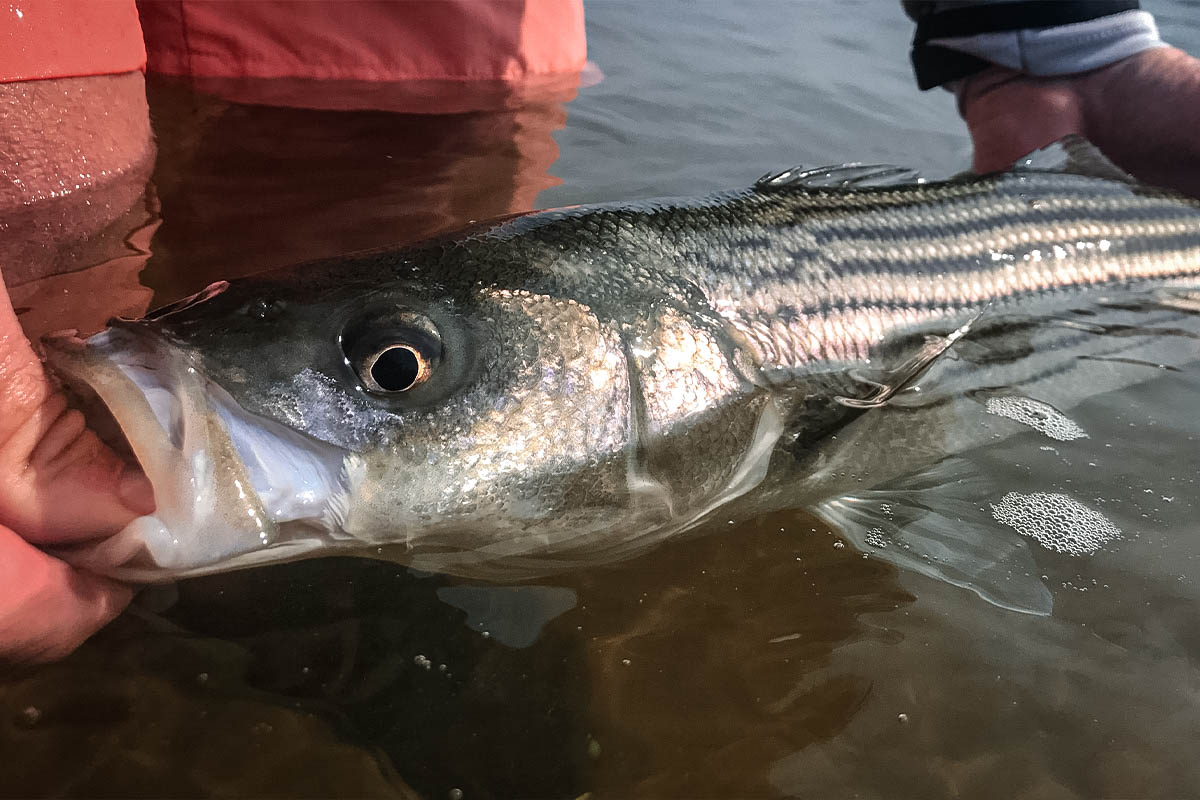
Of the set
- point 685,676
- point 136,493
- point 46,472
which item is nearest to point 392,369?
point 136,493

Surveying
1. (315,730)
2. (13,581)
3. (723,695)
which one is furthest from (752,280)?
(13,581)

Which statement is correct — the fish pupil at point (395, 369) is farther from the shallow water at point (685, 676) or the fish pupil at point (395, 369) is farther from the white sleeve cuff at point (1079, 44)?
the white sleeve cuff at point (1079, 44)

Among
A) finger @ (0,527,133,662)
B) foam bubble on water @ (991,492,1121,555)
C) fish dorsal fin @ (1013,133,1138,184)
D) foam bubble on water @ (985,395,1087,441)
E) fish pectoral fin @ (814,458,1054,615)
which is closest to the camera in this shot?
finger @ (0,527,133,662)

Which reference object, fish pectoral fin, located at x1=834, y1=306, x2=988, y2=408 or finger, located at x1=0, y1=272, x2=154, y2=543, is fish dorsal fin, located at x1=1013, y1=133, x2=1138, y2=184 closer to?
fish pectoral fin, located at x1=834, y1=306, x2=988, y2=408

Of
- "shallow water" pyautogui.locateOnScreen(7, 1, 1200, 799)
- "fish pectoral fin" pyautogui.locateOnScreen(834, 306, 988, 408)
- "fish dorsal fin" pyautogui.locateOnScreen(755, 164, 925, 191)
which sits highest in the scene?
"fish dorsal fin" pyautogui.locateOnScreen(755, 164, 925, 191)

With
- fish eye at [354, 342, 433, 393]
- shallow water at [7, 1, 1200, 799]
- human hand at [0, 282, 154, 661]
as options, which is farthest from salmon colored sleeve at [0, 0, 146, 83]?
fish eye at [354, 342, 433, 393]

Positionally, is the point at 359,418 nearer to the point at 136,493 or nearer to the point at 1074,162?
the point at 136,493

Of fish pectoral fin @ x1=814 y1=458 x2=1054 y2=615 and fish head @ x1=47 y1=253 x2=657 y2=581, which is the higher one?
fish head @ x1=47 y1=253 x2=657 y2=581
